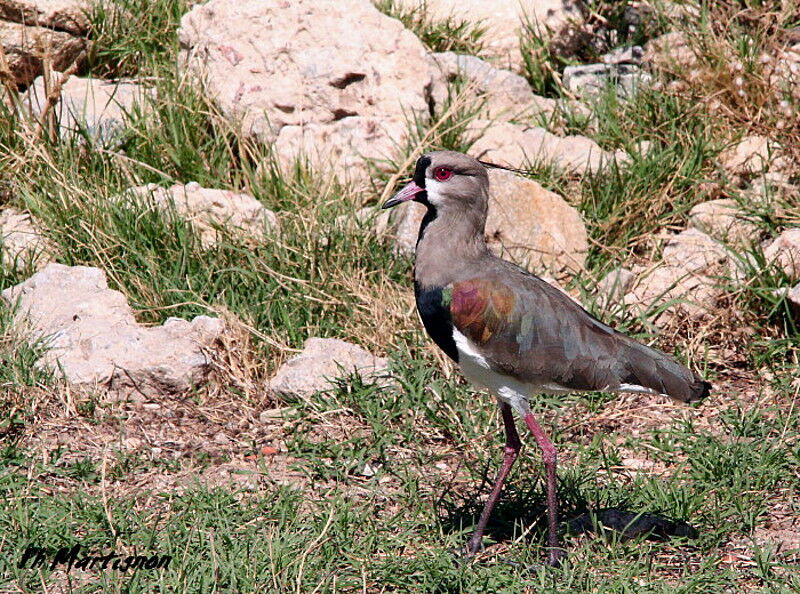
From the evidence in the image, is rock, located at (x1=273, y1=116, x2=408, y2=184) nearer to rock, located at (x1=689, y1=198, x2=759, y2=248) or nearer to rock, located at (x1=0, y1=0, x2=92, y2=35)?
rock, located at (x1=0, y1=0, x2=92, y2=35)

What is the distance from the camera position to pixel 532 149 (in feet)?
21.1

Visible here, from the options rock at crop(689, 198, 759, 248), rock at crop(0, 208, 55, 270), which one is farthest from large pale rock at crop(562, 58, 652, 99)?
rock at crop(0, 208, 55, 270)

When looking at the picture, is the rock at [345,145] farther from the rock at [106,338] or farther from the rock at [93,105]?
the rock at [106,338]

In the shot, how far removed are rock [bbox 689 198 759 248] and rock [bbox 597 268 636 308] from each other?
1.76 ft

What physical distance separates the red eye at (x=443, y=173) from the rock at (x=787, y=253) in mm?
2134

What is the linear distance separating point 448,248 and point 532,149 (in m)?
2.45

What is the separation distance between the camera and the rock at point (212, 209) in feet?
18.8

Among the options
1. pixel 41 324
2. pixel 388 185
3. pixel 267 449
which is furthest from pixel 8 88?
pixel 267 449

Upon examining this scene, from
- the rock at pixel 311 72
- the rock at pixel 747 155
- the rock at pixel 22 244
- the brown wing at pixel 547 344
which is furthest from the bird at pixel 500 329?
the rock at pixel 747 155

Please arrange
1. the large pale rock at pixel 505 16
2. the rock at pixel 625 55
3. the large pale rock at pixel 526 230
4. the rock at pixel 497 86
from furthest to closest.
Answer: the large pale rock at pixel 505 16 < the rock at pixel 625 55 < the rock at pixel 497 86 < the large pale rock at pixel 526 230

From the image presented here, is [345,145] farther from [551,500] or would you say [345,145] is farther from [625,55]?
[551,500]

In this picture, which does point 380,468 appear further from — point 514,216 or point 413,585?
point 514,216

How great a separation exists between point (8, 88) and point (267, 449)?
2669mm

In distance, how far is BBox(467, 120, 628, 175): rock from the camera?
20.7 feet
